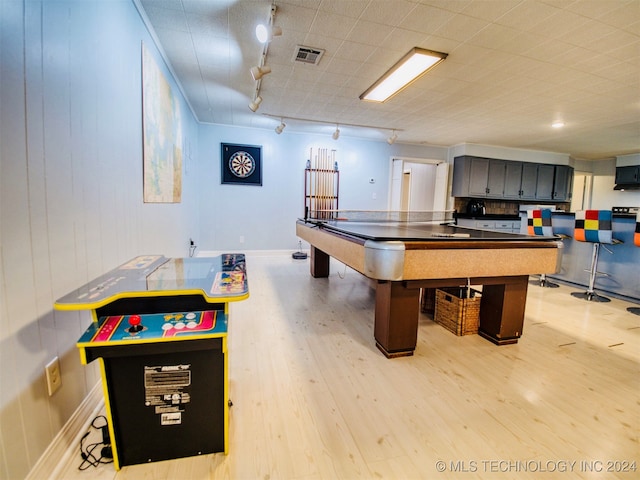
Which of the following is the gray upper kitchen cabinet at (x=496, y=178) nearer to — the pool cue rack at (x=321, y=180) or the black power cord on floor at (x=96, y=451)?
the pool cue rack at (x=321, y=180)

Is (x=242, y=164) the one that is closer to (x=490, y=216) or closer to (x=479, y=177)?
(x=479, y=177)

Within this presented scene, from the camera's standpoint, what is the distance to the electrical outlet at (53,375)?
109 cm

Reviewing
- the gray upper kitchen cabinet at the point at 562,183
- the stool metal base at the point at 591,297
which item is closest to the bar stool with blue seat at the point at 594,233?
the stool metal base at the point at 591,297

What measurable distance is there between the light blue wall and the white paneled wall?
3.50 metres

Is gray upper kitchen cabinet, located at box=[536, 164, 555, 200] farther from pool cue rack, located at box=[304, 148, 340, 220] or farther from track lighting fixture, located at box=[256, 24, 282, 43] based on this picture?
track lighting fixture, located at box=[256, 24, 282, 43]

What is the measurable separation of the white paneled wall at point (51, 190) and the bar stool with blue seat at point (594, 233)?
4.52 meters

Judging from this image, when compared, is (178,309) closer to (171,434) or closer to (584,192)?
(171,434)

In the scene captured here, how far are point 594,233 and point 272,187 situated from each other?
4669mm

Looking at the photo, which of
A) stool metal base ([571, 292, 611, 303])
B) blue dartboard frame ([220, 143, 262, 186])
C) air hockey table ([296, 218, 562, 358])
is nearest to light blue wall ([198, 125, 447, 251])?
blue dartboard frame ([220, 143, 262, 186])

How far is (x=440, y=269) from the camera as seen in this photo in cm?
180

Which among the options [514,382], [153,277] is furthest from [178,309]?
[514,382]

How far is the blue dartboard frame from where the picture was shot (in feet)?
17.2

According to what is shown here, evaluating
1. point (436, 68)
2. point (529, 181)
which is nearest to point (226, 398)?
point (436, 68)

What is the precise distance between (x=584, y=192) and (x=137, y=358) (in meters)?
9.97
